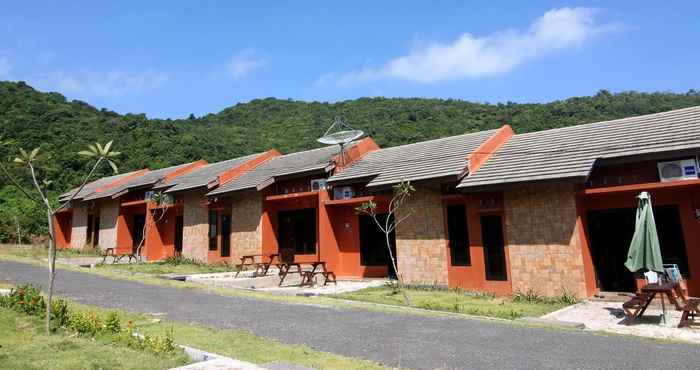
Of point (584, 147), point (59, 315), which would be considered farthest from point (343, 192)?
point (59, 315)

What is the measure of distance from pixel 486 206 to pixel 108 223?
23130 millimetres

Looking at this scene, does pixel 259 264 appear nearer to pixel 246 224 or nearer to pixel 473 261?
pixel 246 224

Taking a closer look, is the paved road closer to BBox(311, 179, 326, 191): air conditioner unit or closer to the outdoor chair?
the outdoor chair

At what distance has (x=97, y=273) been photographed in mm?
18344

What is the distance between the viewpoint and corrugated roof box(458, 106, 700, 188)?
11.7m

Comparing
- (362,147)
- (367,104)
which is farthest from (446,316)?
(367,104)

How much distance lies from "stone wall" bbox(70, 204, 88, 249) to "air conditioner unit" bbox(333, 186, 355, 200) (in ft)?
65.3

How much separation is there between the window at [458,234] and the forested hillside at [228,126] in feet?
78.1

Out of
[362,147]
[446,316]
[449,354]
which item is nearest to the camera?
[449,354]

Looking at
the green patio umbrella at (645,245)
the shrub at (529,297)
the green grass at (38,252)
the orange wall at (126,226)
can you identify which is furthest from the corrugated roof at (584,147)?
the green grass at (38,252)

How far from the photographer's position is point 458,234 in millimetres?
14289

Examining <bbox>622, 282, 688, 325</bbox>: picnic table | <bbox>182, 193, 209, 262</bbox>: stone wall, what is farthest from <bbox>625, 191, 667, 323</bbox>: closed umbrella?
<bbox>182, 193, 209, 262</bbox>: stone wall

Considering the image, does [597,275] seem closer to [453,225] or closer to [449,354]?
[453,225]

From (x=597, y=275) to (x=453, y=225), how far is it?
4173mm
